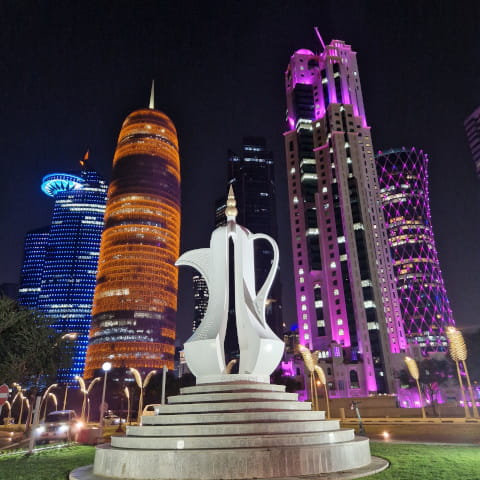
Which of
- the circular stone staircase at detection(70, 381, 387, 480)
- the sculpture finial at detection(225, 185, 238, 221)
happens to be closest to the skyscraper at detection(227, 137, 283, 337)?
the sculpture finial at detection(225, 185, 238, 221)

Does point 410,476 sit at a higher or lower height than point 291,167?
lower

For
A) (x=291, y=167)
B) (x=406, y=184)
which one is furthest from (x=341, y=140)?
(x=406, y=184)

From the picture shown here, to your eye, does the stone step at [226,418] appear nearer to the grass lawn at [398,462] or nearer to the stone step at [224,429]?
the stone step at [224,429]

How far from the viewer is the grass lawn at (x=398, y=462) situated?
1085cm

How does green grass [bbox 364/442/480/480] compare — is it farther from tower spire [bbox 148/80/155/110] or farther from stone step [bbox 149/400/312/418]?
tower spire [bbox 148/80/155/110]

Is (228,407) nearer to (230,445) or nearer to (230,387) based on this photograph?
(230,387)

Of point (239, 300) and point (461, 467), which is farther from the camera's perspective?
point (239, 300)

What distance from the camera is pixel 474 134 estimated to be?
161875 millimetres

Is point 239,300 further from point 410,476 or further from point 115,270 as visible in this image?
point 115,270

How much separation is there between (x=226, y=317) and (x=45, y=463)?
30.5 feet

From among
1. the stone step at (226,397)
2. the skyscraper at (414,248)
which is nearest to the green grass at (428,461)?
the stone step at (226,397)

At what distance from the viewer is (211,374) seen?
56.6 feet

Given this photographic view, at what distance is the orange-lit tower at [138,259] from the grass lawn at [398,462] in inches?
4365

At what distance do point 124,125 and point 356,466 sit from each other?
15609 centimetres
